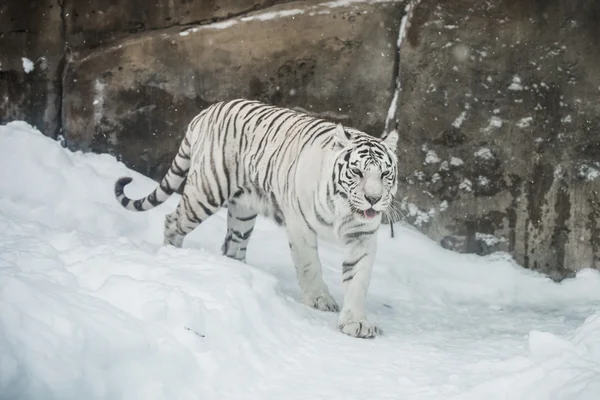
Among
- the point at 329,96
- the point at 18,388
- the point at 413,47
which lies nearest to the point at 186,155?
the point at 329,96

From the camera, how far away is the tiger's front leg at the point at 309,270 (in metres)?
4.93

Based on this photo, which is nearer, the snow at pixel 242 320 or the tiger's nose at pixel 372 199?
the snow at pixel 242 320

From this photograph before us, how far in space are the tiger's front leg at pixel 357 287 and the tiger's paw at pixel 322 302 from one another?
311 mm

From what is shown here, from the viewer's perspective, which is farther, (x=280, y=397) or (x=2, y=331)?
(x=280, y=397)

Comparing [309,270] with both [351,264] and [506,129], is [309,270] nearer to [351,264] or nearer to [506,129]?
[351,264]

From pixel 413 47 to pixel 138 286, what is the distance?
12.3 feet

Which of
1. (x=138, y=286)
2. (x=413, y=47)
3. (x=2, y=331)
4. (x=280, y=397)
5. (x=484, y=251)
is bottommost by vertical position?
(x=484, y=251)

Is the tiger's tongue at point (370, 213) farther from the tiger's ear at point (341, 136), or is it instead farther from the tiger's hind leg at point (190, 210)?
the tiger's hind leg at point (190, 210)

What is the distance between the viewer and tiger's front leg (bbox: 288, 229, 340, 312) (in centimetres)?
493

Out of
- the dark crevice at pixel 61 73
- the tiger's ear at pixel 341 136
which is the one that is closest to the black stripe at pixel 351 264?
the tiger's ear at pixel 341 136

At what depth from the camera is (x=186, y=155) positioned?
581 cm

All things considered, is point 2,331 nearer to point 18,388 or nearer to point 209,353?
point 18,388

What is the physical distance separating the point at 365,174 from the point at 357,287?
63 centimetres

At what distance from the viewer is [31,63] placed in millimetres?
7078
